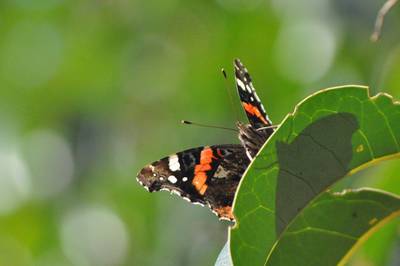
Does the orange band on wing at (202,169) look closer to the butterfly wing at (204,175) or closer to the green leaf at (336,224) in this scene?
the butterfly wing at (204,175)

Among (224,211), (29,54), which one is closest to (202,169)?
(224,211)

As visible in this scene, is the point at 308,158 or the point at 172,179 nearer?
the point at 308,158

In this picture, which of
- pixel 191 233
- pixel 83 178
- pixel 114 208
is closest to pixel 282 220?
pixel 191 233

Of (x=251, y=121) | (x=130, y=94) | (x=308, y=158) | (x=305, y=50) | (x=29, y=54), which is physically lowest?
(x=130, y=94)

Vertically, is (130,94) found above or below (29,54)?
below

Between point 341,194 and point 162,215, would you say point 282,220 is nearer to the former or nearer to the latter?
point 341,194

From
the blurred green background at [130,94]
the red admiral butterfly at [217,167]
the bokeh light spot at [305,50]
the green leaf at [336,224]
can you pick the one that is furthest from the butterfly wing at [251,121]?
the bokeh light spot at [305,50]

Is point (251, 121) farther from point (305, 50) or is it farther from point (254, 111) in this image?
point (305, 50)
